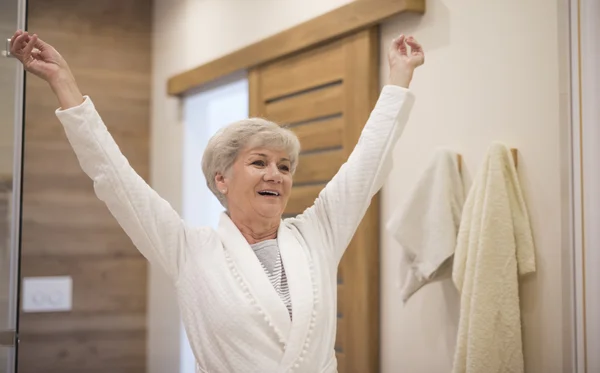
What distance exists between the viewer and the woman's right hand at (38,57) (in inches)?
48.2

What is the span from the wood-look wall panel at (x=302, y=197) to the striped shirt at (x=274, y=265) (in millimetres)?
930

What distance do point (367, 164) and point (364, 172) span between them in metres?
0.01

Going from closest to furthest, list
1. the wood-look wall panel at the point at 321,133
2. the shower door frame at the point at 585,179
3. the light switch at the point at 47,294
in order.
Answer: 1. the shower door frame at the point at 585,179
2. the wood-look wall panel at the point at 321,133
3. the light switch at the point at 47,294

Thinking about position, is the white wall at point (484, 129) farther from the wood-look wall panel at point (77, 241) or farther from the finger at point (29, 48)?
the wood-look wall panel at point (77, 241)

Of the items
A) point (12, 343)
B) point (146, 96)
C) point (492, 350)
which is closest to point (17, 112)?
point (12, 343)

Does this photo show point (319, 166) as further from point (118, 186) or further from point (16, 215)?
point (118, 186)

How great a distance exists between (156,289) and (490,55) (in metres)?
1.77

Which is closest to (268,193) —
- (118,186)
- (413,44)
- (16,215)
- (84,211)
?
(118,186)

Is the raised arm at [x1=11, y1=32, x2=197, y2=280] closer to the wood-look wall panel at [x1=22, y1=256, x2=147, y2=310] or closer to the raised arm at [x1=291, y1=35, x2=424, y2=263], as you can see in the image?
the raised arm at [x1=291, y1=35, x2=424, y2=263]

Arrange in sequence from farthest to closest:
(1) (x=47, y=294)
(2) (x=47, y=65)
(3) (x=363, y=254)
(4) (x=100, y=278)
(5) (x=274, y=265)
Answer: (4) (x=100, y=278), (1) (x=47, y=294), (3) (x=363, y=254), (5) (x=274, y=265), (2) (x=47, y=65)

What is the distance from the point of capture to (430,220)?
1.83 meters

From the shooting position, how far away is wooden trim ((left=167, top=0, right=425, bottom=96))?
6.57ft

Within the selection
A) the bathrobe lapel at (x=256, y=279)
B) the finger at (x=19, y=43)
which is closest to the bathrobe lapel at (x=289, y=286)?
the bathrobe lapel at (x=256, y=279)

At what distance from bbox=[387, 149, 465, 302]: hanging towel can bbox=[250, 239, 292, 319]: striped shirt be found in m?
0.55
